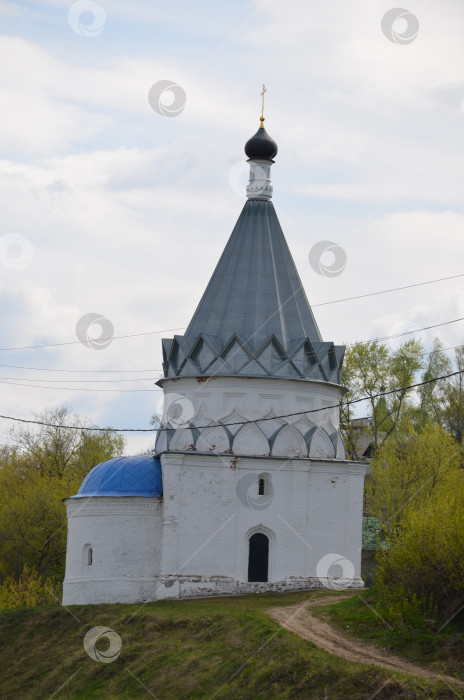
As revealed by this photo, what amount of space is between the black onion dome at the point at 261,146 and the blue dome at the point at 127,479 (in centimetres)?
903

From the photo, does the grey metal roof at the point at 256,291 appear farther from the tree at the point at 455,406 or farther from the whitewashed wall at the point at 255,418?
the tree at the point at 455,406

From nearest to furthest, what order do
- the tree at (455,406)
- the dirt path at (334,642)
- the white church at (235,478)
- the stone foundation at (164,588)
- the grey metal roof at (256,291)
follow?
the dirt path at (334,642), the stone foundation at (164,588), the white church at (235,478), the grey metal roof at (256,291), the tree at (455,406)

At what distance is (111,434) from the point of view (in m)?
44.0

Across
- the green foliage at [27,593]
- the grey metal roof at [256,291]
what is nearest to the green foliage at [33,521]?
the green foliage at [27,593]

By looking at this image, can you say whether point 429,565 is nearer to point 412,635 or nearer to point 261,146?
point 412,635

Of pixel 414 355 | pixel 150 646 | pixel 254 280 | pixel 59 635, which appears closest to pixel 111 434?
pixel 414 355

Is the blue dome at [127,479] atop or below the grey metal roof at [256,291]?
below

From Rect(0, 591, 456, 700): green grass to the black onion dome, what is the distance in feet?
39.7

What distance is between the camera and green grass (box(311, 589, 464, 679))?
51.1 ft

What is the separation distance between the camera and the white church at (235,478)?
24531 mm

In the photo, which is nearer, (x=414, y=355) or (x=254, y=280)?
(x=254, y=280)

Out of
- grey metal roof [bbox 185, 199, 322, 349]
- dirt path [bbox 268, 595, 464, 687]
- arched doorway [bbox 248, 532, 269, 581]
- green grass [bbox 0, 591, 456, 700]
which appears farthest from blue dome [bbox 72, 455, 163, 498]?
dirt path [bbox 268, 595, 464, 687]

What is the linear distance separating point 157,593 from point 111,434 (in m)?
20.3

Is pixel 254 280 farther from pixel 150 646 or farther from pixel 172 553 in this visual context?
pixel 150 646
